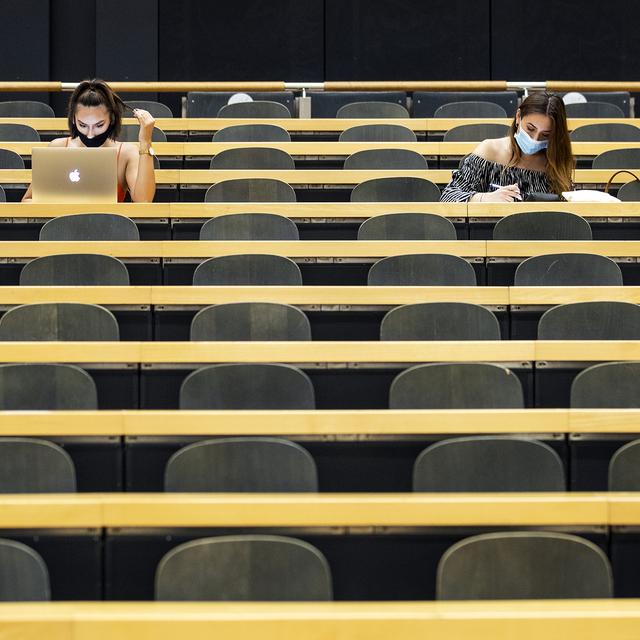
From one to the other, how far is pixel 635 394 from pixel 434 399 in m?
0.44

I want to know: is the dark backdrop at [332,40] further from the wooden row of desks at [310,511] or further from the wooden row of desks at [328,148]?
the wooden row of desks at [310,511]

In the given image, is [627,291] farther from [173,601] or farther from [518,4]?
[518,4]

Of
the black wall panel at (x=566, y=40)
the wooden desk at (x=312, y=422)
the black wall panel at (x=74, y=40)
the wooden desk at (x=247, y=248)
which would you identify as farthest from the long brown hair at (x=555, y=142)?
the black wall panel at (x=74, y=40)

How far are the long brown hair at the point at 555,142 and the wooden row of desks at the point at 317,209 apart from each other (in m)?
0.10

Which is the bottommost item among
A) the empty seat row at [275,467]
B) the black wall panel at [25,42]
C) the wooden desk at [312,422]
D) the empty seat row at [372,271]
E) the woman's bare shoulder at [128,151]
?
the empty seat row at [275,467]

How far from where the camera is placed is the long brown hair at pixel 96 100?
3797mm

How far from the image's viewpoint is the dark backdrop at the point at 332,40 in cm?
709

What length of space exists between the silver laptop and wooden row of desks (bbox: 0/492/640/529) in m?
1.99

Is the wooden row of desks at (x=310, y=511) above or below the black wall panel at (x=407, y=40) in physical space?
below

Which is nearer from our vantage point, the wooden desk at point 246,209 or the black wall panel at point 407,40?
the wooden desk at point 246,209

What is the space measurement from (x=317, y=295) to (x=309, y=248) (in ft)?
1.40

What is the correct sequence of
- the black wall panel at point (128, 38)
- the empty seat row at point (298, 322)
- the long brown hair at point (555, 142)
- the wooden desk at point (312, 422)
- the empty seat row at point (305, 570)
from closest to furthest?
the empty seat row at point (305, 570), the wooden desk at point (312, 422), the empty seat row at point (298, 322), the long brown hair at point (555, 142), the black wall panel at point (128, 38)

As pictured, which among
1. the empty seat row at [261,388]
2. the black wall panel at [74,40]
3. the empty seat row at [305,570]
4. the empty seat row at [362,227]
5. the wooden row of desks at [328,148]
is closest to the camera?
the empty seat row at [305,570]

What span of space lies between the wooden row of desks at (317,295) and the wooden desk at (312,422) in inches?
31.6
